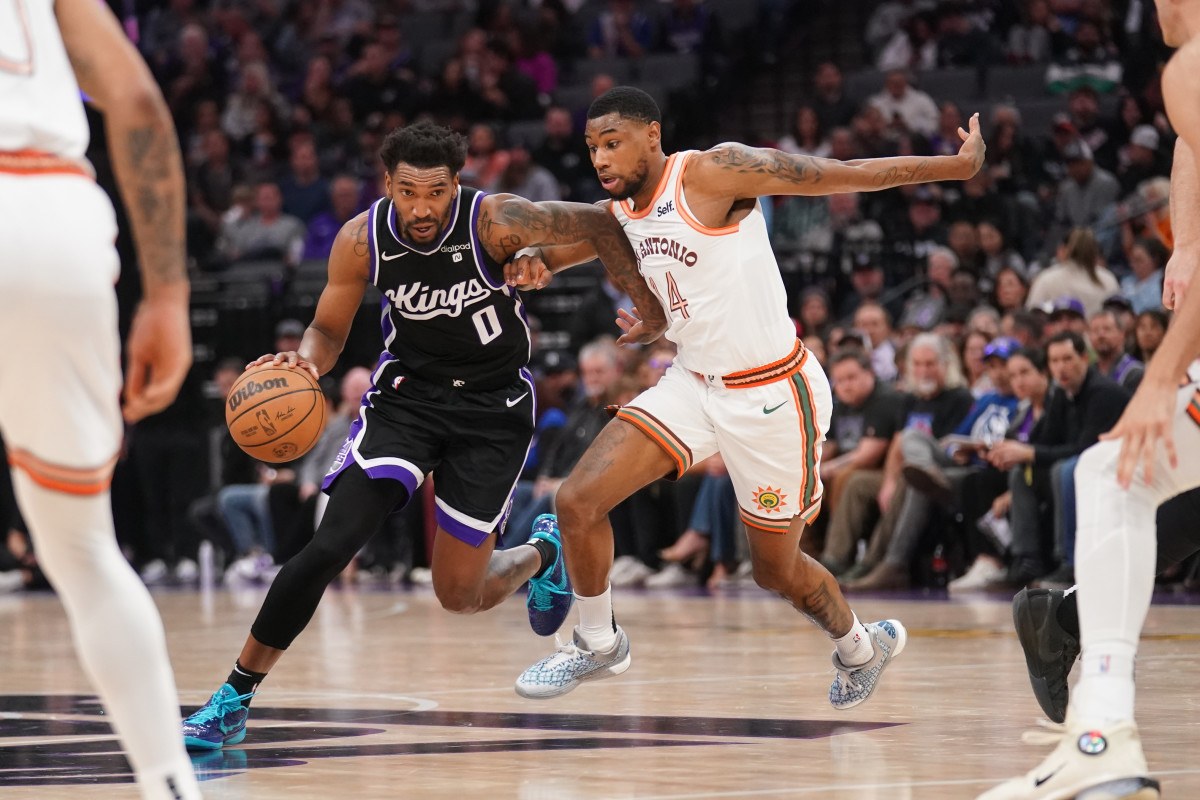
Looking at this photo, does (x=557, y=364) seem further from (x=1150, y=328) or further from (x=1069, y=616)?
(x=1069, y=616)

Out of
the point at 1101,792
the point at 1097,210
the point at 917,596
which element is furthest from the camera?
the point at 1097,210

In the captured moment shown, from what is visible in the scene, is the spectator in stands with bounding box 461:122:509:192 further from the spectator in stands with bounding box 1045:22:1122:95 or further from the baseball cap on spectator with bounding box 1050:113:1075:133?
the spectator in stands with bounding box 1045:22:1122:95

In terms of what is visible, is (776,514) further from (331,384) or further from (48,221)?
(331,384)

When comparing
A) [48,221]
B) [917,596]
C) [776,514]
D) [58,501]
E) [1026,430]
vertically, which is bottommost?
[917,596]

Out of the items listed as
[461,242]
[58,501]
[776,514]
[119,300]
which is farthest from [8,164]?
[119,300]

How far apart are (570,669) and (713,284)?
140 cm

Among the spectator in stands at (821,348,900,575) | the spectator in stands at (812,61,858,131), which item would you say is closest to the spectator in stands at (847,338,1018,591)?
the spectator in stands at (821,348,900,575)

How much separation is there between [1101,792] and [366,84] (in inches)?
601

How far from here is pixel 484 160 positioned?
49.9 feet

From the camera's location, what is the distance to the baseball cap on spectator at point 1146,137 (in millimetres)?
13023

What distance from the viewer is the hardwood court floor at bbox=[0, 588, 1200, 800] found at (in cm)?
404

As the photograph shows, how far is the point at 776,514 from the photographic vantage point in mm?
5328

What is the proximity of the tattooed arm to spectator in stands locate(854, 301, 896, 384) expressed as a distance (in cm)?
648

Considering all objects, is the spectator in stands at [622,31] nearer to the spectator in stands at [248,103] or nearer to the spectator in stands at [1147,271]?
the spectator in stands at [248,103]
